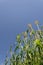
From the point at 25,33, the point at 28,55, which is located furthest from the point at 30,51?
the point at 25,33

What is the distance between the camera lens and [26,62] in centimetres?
594

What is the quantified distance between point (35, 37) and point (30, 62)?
2.14ft

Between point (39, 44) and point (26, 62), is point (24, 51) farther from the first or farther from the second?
point (39, 44)

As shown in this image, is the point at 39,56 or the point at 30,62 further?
the point at 30,62

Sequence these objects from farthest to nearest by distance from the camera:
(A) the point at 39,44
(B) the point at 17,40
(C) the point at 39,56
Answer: (B) the point at 17,40 < (C) the point at 39,56 < (A) the point at 39,44

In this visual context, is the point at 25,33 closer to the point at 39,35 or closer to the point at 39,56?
the point at 39,35

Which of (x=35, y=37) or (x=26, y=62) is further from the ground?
(x=35, y=37)

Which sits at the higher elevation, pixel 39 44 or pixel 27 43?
pixel 27 43

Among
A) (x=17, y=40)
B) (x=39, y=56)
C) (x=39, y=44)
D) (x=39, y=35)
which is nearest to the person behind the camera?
(x=39, y=44)

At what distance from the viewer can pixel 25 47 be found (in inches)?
232

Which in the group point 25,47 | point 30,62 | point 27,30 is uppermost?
point 27,30

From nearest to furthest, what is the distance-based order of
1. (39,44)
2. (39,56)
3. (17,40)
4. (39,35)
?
(39,44) → (39,56) → (39,35) → (17,40)

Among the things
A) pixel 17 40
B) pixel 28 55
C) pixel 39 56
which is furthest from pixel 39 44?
pixel 17 40

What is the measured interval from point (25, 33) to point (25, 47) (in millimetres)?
371
